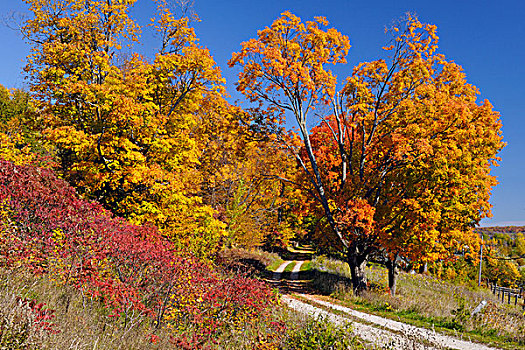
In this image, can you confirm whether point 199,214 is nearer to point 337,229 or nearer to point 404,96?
point 337,229

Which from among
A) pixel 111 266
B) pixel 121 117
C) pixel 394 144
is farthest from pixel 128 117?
pixel 394 144

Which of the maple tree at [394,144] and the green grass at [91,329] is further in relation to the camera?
the maple tree at [394,144]

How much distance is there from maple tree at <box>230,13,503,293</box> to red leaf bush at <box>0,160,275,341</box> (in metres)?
8.52

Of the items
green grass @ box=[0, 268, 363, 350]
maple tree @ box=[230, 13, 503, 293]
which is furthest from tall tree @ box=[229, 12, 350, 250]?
green grass @ box=[0, 268, 363, 350]

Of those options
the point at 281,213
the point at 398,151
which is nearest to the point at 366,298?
the point at 398,151

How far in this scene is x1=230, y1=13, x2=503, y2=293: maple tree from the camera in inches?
563

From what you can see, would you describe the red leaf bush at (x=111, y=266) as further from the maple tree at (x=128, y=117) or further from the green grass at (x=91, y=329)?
the maple tree at (x=128, y=117)

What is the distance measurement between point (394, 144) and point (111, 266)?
1285 cm

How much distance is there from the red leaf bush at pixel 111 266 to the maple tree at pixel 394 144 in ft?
28.0

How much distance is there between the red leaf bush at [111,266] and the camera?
644cm

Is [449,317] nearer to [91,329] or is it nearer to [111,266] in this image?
[111,266]

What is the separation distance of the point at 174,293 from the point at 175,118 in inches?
435

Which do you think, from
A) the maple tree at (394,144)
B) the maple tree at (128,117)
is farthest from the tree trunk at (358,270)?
the maple tree at (128,117)

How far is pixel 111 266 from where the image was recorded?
7340 millimetres
